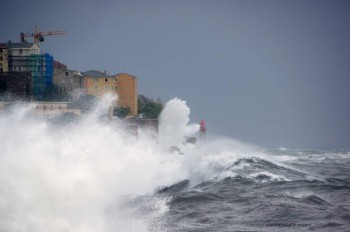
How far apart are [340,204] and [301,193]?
3.15 metres

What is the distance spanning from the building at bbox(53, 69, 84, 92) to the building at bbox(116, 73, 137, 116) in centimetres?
546

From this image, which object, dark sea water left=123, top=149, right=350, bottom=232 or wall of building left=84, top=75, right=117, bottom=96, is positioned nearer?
dark sea water left=123, top=149, right=350, bottom=232

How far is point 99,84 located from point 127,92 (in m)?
4.38

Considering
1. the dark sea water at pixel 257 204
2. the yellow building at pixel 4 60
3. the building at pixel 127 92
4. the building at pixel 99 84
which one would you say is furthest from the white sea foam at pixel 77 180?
the yellow building at pixel 4 60


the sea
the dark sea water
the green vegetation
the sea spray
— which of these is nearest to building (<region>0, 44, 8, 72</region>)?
the green vegetation

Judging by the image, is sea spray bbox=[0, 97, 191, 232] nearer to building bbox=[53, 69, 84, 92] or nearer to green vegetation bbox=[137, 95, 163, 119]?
building bbox=[53, 69, 84, 92]

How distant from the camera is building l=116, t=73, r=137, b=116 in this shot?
61375 mm

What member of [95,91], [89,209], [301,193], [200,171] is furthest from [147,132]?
[89,209]

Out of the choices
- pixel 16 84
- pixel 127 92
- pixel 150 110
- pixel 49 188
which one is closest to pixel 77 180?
pixel 49 188

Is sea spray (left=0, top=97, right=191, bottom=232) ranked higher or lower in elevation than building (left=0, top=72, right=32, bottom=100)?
lower

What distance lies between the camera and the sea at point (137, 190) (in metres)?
13.0

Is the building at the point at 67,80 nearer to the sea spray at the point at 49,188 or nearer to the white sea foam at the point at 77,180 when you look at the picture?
the white sea foam at the point at 77,180

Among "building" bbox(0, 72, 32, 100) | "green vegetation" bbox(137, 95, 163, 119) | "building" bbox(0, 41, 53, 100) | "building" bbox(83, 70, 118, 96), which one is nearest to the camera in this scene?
"building" bbox(0, 72, 32, 100)

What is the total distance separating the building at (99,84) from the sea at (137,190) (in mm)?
27466
